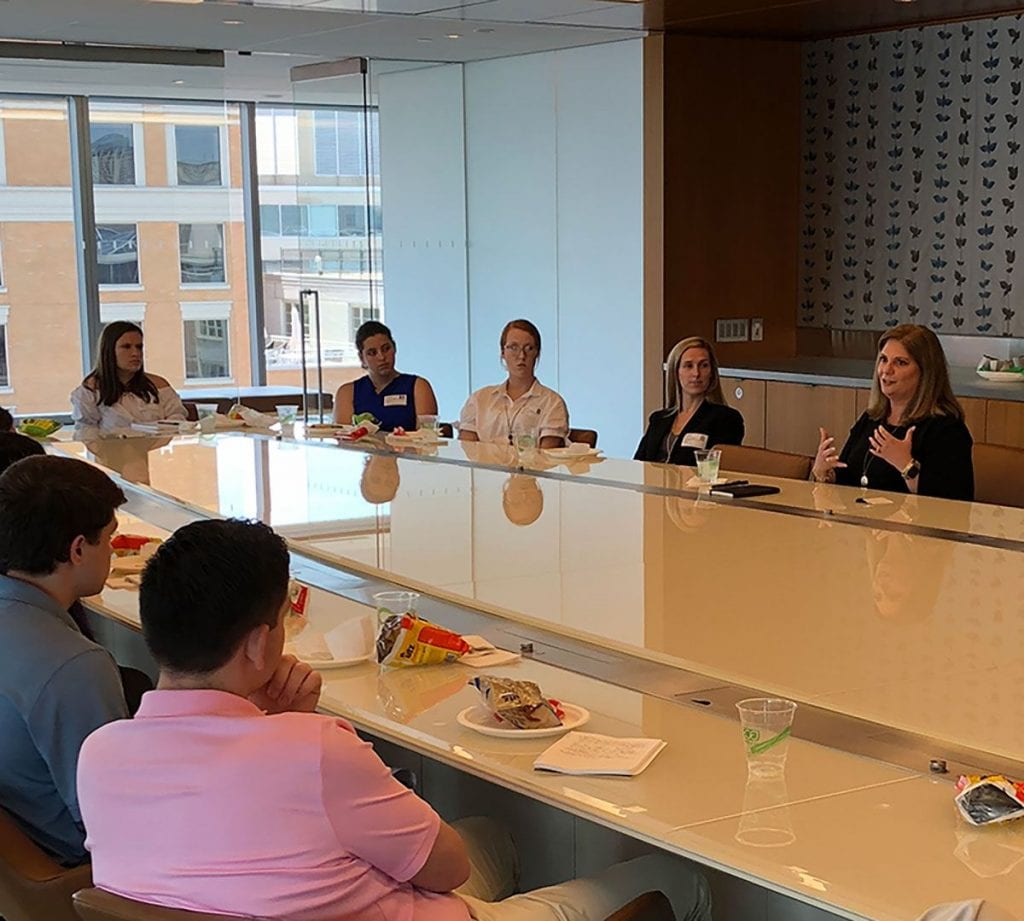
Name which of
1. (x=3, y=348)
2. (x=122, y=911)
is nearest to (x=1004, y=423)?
(x=122, y=911)

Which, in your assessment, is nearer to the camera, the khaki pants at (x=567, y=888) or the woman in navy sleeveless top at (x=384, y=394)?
the khaki pants at (x=567, y=888)

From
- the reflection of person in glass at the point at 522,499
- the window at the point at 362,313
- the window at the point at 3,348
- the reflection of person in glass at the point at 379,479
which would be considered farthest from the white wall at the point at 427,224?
the reflection of person in glass at the point at 522,499

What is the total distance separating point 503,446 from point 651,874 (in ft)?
11.2

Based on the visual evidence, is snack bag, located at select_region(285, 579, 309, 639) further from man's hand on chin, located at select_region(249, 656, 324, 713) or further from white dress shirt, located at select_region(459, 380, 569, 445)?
white dress shirt, located at select_region(459, 380, 569, 445)

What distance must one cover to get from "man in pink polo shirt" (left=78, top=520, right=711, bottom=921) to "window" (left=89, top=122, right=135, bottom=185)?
9.26 m

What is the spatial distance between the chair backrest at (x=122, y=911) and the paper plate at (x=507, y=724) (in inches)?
21.3

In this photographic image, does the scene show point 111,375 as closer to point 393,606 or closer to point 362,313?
point 362,313

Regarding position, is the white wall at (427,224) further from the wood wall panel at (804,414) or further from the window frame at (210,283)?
the wood wall panel at (804,414)

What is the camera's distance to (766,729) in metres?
1.89

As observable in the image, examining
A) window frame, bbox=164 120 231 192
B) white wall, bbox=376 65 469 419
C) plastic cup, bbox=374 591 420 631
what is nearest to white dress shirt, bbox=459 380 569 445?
white wall, bbox=376 65 469 419

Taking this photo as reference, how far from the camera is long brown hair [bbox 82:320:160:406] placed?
6.40 metres

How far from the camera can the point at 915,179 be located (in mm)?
7277

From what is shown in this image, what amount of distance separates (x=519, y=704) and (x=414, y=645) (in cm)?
38

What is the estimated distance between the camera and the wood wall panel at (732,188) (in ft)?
24.6
